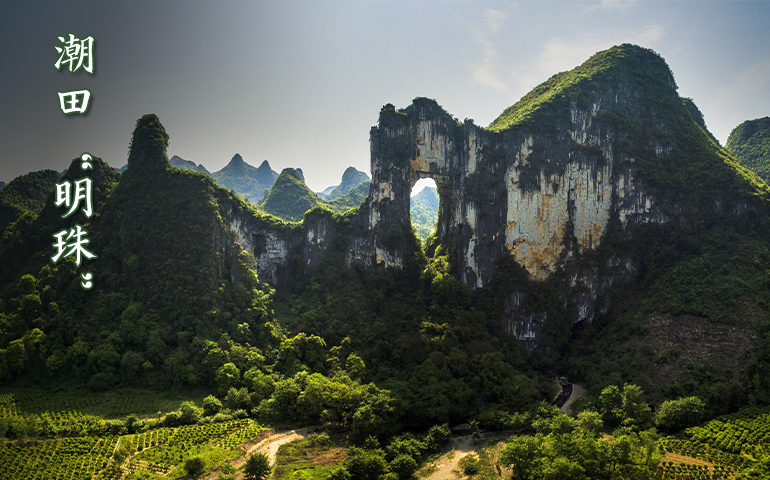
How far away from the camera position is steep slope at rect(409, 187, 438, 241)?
81.4 metres

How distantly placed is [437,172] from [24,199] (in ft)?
128

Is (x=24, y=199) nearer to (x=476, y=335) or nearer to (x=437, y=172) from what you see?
(x=437, y=172)

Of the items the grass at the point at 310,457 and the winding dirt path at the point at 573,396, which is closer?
the grass at the point at 310,457

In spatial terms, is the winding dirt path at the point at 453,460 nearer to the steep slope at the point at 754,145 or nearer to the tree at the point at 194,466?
the tree at the point at 194,466

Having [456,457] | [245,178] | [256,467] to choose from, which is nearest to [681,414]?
[456,457]

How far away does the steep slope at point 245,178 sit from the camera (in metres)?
86.7

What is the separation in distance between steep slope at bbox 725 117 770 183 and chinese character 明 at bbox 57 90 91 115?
56.0 meters

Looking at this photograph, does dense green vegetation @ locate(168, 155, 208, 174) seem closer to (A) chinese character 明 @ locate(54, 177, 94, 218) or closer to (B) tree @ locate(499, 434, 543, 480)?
(A) chinese character 明 @ locate(54, 177, 94, 218)

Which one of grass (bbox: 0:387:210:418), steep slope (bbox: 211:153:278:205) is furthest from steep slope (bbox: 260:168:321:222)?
grass (bbox: 0:387:210:418)

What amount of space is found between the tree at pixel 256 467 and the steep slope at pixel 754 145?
5158 centimetres

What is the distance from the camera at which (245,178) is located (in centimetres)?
8994

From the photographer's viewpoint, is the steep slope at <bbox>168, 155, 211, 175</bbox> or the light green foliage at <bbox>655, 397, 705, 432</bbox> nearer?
the light green foliage at <bbox>655, 397, 705, 432</bbox>

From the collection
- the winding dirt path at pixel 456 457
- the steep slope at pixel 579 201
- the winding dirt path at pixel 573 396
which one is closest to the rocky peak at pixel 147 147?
the steep slope at pixel 579 201

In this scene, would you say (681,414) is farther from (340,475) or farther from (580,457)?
(340,475)
